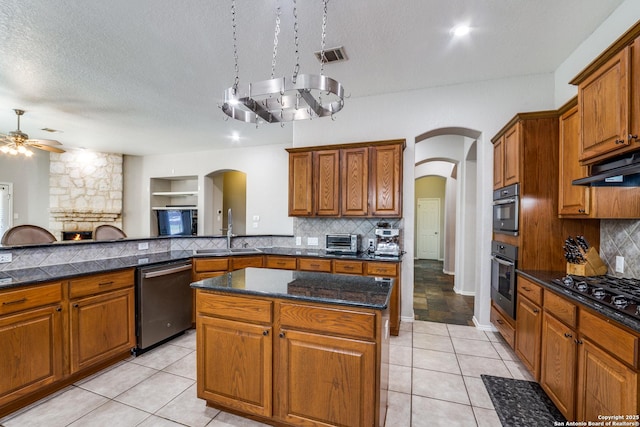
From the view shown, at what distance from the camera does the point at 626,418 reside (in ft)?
4.14

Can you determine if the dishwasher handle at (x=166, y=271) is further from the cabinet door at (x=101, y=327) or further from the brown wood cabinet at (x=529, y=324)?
the brown wood cabinet at (x=529, y=324)

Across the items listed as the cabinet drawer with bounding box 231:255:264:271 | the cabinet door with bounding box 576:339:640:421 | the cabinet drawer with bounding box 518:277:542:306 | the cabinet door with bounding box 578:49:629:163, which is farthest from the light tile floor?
the cabinet door with bounding box 578:49:629:163

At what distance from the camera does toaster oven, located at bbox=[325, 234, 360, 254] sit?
3.68 metres

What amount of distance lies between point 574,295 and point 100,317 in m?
3.60

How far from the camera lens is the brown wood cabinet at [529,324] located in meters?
Answer: 2.12

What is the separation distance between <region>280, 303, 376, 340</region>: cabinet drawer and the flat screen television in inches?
252

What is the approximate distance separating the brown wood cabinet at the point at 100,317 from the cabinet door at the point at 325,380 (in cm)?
183

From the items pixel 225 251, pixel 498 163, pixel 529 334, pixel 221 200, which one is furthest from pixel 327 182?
pixel 221 200

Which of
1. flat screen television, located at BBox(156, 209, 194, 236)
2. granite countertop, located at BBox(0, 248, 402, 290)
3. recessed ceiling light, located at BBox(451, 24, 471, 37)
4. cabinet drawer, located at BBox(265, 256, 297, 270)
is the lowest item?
cabinet drawer, located at BBox(265, 256, 297, 270)

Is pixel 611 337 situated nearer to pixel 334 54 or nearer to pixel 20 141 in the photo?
pixel 334 54

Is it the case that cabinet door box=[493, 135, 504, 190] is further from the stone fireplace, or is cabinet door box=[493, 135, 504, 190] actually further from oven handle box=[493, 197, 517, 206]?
the stone fireplace

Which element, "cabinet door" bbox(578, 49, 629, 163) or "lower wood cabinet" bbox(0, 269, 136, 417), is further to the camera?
"lower wood cabinet" bbox(0, 269, 136, 417)

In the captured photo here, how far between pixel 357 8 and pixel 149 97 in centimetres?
324

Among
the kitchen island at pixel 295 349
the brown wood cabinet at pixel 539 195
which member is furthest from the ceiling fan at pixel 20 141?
the brown wood cabinet at pixel 539 195
